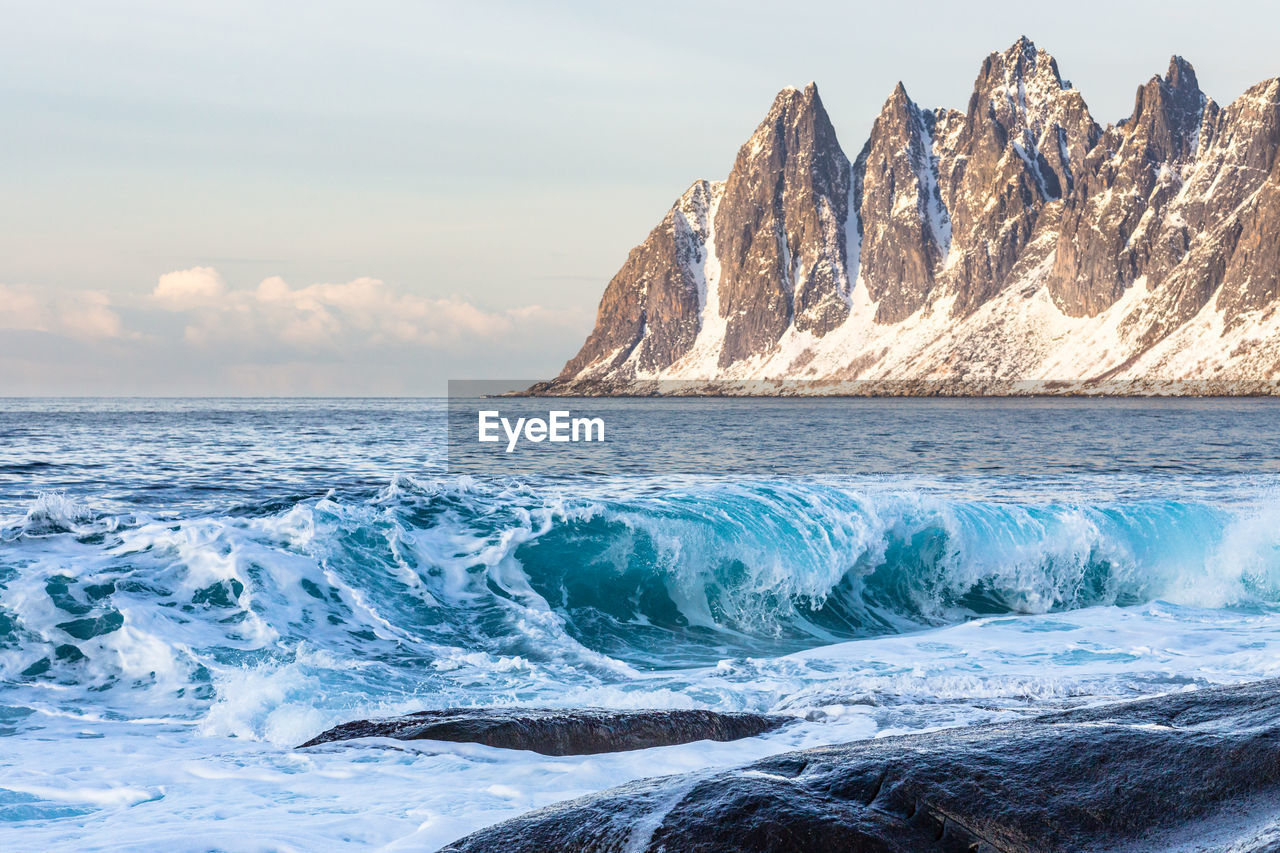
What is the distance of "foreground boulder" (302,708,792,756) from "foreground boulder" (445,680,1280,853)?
2.69 metres

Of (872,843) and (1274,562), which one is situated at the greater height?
(872,843)

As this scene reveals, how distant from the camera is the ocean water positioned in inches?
283

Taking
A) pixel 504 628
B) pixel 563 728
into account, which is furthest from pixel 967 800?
pixel 504 628

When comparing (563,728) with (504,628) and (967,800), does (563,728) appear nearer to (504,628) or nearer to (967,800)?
(967,800)

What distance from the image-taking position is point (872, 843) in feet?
13.6

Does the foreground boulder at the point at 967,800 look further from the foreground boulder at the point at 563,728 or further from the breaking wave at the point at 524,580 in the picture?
the breaking wave at the point at 524,580

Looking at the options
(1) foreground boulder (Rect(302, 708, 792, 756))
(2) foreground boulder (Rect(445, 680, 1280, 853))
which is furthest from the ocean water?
(2) foreground boulder (Rect(445, 680, 1280, 853))

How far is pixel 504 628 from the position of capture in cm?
1424

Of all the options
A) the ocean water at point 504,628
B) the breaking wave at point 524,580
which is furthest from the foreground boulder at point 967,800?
the breaking wave at point 524,580

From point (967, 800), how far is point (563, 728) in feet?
13.3

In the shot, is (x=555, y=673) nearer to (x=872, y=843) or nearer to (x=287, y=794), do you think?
(x=287, y=794)

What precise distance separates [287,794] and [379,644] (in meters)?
6.13

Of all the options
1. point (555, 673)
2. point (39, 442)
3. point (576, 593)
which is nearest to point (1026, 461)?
point (576, 593)

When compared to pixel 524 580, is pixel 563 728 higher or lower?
higher
